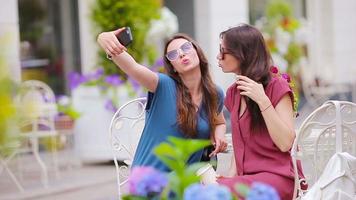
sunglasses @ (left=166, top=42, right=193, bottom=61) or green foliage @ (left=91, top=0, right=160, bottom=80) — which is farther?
green foliage @ (left=91, top=0, right=160, bottom=80)

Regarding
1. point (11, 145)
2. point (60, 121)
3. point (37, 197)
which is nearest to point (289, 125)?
point (11, 145)

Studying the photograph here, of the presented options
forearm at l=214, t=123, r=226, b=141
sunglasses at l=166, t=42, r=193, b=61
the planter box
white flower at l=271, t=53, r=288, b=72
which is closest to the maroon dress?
forearm at l=214, t=123, r=226, b=141

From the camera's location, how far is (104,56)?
355 inches

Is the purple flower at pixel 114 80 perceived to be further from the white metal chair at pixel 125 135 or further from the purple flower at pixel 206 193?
the purple flower at pixel 206 193

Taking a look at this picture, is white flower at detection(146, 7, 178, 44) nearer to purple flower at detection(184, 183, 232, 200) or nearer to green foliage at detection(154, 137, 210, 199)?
green foliage at detection(154, 137, 210, 199)

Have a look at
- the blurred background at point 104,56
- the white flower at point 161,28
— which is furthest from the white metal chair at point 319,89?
the white flower at point 161,28

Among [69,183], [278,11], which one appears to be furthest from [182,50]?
[278,11]

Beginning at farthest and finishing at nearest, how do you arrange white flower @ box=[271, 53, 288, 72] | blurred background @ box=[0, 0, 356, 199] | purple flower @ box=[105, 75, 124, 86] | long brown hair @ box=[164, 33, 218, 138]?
1. white flower @ box=[271, 53, 288, 72]
2. purple flower @ box=[105, 75, 124, 86]
3. blurred background @ box=[0, 0, 356, 199]
4. long brown hair @ box=[164, 33, 218, 138]

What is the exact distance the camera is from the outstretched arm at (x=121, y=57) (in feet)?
10.5

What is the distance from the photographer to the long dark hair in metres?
3.41

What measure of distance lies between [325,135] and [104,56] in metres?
5.73

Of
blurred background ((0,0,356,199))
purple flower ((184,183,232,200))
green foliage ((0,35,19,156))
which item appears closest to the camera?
green foliage ((0,35,19,156))

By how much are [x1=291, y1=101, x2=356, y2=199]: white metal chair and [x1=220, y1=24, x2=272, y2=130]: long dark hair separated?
0.27 m

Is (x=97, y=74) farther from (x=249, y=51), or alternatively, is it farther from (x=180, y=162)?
(x=180, y=162)
